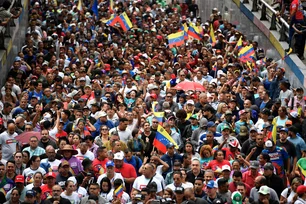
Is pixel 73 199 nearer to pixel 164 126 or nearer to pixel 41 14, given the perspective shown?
pixel 164 126

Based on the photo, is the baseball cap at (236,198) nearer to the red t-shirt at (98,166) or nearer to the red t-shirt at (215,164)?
the red t-shirt at (215,164)

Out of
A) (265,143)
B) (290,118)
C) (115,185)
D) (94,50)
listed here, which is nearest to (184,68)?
(94,50)

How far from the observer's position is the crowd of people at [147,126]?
15586 millimetres

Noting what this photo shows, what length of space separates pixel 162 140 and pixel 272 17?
42.3 feet

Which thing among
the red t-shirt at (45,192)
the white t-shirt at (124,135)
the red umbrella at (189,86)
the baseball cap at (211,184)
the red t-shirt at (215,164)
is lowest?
the red umbrella at (189,86)

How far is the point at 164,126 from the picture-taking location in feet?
60.5

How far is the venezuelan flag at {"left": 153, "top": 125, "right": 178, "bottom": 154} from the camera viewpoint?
17.6 meters

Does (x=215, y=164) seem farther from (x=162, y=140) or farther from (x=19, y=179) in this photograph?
(x=19, y=179)

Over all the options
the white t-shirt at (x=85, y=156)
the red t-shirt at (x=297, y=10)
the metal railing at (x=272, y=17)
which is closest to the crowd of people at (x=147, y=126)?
the white t-shirt at (x=85, y=156)

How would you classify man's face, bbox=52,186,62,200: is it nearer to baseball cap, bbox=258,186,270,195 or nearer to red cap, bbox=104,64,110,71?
baseball cap, bbox=258,186,270,195

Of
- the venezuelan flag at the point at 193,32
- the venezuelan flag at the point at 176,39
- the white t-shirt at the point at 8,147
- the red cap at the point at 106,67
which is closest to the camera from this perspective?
the white t-shirt at the point at 8,147

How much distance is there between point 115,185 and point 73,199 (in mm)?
725

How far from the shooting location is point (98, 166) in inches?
664

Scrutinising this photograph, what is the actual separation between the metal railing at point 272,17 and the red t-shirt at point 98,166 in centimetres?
1174
